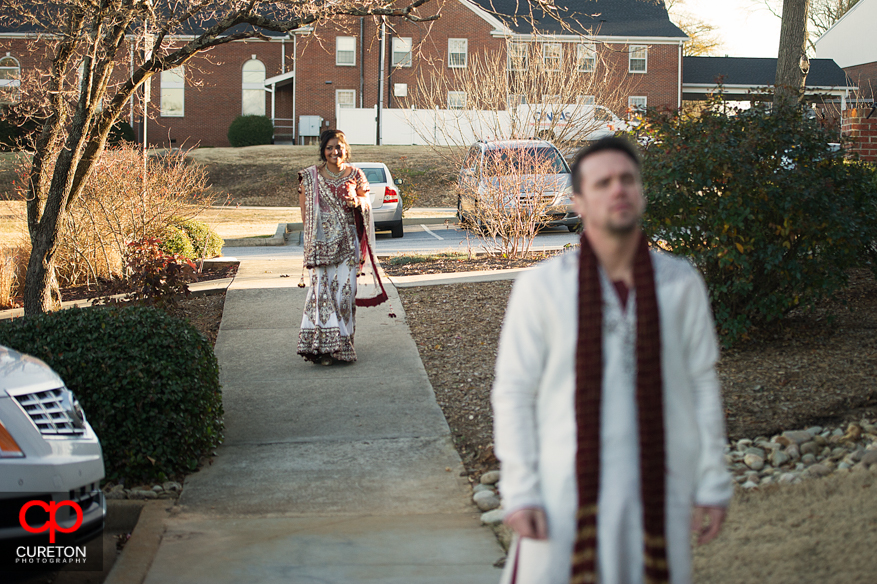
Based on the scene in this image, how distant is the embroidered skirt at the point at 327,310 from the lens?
22.8ft

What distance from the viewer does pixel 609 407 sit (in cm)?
214

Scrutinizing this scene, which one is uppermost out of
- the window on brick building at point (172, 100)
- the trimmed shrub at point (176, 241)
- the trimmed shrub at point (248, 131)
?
the window on brick building at point (172, 100)

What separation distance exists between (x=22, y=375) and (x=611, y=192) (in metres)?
2.89

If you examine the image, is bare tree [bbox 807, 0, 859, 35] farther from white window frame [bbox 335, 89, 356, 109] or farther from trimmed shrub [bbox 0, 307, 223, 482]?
trimmed shrub [bbox 0, 307, 223, 482]

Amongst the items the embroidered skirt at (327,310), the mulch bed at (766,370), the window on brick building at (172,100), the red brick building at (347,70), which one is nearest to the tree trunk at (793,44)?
the mulch bed at (766,370)

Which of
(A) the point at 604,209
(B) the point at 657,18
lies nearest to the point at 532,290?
(A) the point at 604,209

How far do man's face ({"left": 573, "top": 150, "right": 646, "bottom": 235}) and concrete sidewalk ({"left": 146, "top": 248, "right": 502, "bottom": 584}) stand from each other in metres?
2.08

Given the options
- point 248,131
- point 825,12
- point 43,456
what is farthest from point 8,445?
point 825,12

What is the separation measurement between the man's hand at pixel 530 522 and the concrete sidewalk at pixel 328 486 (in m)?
1.66

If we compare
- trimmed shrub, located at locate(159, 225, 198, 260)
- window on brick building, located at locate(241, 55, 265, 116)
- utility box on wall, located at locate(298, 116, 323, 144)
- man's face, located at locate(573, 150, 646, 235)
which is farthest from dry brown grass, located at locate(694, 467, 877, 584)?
window on brick building, located at locate(241, 55, 265, 116)

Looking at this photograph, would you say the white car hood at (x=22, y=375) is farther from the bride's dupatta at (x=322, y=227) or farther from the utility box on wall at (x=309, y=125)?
the utility box on wall at (x=309, y=125)

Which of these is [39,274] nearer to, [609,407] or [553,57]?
[609,407]

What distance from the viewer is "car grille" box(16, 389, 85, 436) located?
3.66m

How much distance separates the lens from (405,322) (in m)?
8.57
